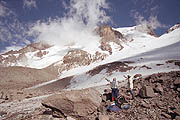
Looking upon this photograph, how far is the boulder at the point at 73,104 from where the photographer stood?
442 cm

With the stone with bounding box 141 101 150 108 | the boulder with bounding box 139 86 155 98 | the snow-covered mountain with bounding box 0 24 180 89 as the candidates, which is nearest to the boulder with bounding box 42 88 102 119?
the stone with bounding box 141 101 150 108

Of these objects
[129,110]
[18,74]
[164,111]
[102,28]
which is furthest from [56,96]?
[102,28]

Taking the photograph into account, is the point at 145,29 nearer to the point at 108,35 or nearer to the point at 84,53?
the point at 108,35

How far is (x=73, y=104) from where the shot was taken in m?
4.41

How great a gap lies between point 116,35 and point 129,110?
11945 centimetres

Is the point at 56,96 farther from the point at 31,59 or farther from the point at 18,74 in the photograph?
the point at 31,59

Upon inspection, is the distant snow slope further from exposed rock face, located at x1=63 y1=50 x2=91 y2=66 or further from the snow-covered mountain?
exposed rock face, located at x1=63 y1=50 x2=91 y2=66

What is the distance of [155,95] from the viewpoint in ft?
18.0

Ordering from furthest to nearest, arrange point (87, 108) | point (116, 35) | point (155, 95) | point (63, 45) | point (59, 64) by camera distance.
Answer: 1. point (63, 45)
2. point (116, 35)
3. point (59, 64)
4. point (155, 95)
5. point (87, 108)

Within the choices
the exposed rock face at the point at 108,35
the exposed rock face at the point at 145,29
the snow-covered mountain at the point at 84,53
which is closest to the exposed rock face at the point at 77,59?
the snow-covered mountain at the point at 84,53

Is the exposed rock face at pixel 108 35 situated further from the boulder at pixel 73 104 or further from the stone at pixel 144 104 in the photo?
the boulder at pixel 73 104

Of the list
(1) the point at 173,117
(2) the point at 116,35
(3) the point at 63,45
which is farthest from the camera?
(3) the point at 63,45

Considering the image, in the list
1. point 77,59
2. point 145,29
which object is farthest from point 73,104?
point 145,29

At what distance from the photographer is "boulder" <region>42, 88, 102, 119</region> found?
4422 millimetres
